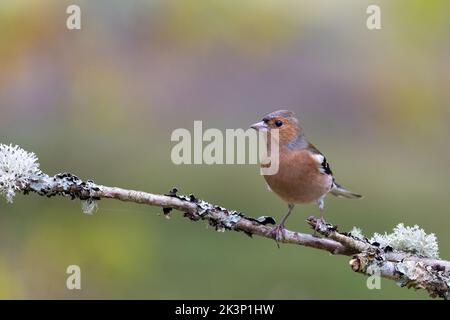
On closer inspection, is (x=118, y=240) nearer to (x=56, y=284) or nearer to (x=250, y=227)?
(x=56, y=284)

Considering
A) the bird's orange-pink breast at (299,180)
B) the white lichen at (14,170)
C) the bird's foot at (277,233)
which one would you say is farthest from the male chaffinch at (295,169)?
the white lichen at (14,170)

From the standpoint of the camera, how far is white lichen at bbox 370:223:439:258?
3.65 metres

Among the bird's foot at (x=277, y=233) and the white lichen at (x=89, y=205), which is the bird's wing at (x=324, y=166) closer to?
the bird's foot at (x=277, y=233)

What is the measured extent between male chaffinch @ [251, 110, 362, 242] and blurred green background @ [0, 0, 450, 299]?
3.77ft

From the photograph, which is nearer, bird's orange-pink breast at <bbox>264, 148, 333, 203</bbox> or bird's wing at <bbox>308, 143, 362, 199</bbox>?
bird's orange-pink breast at <bbox>264, 148, 333, 203</bbox>

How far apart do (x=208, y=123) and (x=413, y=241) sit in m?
9.21

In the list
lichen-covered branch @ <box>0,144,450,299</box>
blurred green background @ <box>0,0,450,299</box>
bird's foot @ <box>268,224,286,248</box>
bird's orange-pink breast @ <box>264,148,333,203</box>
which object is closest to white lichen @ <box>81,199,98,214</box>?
lichen-covered branch @ <box>0,144,450,299</box>

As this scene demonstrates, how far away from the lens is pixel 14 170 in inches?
136

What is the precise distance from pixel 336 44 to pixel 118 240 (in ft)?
29.0

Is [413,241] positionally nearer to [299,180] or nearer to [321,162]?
[299,180]

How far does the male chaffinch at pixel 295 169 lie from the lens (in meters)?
4.97

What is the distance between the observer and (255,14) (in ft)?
25.4

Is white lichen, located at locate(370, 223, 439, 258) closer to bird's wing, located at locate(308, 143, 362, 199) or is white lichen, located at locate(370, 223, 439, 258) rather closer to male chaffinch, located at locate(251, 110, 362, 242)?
male chaffinch, located at locate(251, 110, 362, 242)

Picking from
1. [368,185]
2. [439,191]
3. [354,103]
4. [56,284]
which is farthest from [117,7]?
[354,103]
